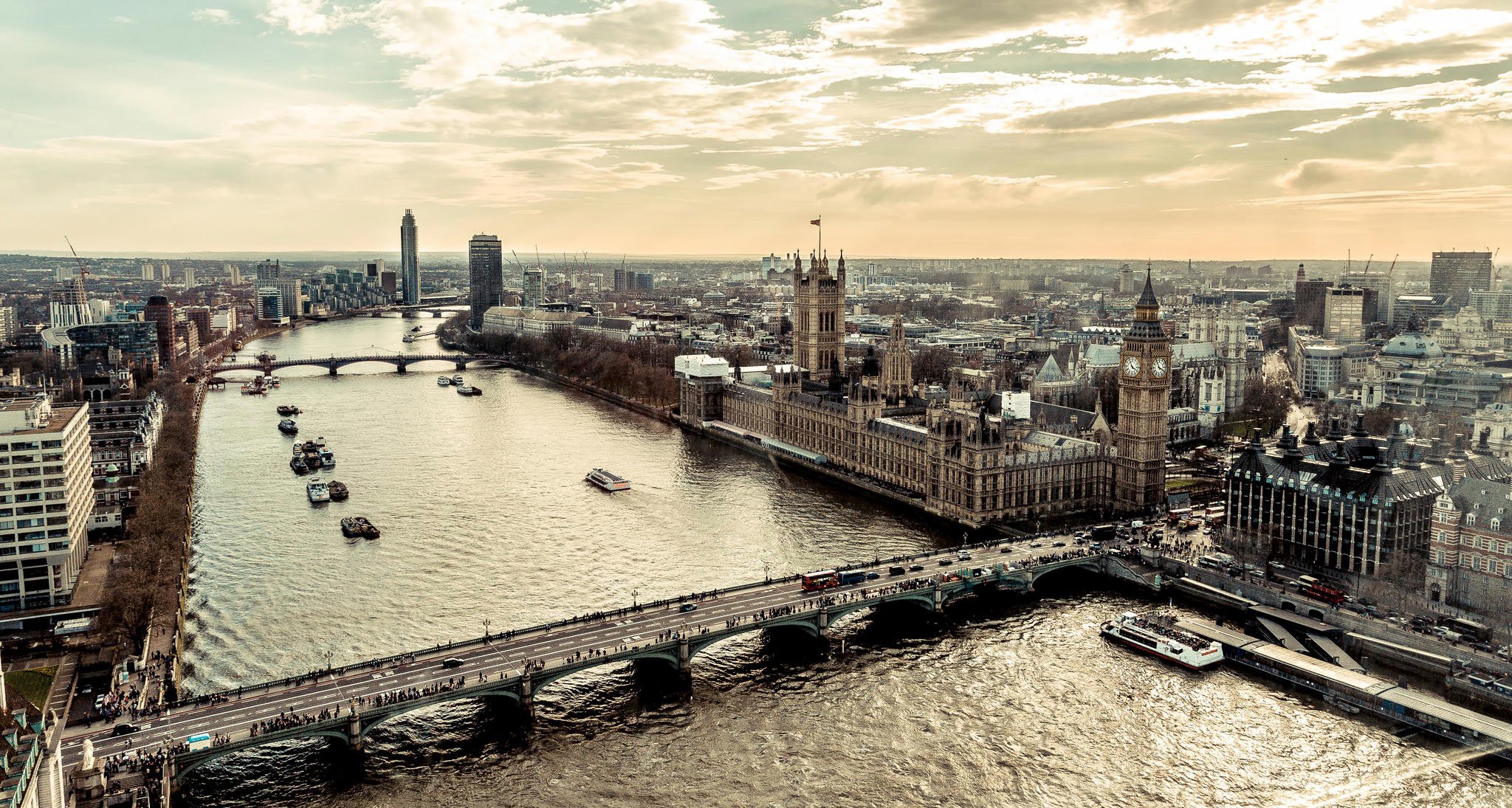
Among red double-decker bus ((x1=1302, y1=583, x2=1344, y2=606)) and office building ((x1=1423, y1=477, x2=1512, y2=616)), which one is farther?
red double-decker bus ((x1=1302, y1=583, x2=1344, y2=606))

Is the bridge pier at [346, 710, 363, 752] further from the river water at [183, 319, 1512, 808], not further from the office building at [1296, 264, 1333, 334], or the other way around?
the office building at [1296, 264, 1333, 334]

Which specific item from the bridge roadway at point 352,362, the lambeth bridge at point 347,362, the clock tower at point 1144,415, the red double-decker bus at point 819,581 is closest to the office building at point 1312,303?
the clock tower at point 1144,415

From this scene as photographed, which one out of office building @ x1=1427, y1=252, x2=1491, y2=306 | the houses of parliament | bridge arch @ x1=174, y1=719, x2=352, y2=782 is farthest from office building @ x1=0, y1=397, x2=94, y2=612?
office building @ x1=1427, y1=252, x2=1491, y2=306

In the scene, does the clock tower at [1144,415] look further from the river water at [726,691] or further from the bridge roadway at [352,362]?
the bridge roadway at [352,362]

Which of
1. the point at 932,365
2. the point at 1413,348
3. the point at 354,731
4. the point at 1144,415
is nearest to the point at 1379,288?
the point at 1413,348

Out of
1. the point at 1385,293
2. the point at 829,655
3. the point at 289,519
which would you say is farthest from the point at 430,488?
the point at 1385,293

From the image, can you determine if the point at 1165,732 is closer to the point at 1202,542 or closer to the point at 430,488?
the point at 1202,542

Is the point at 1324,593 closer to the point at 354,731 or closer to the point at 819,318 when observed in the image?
the point at 354,731
